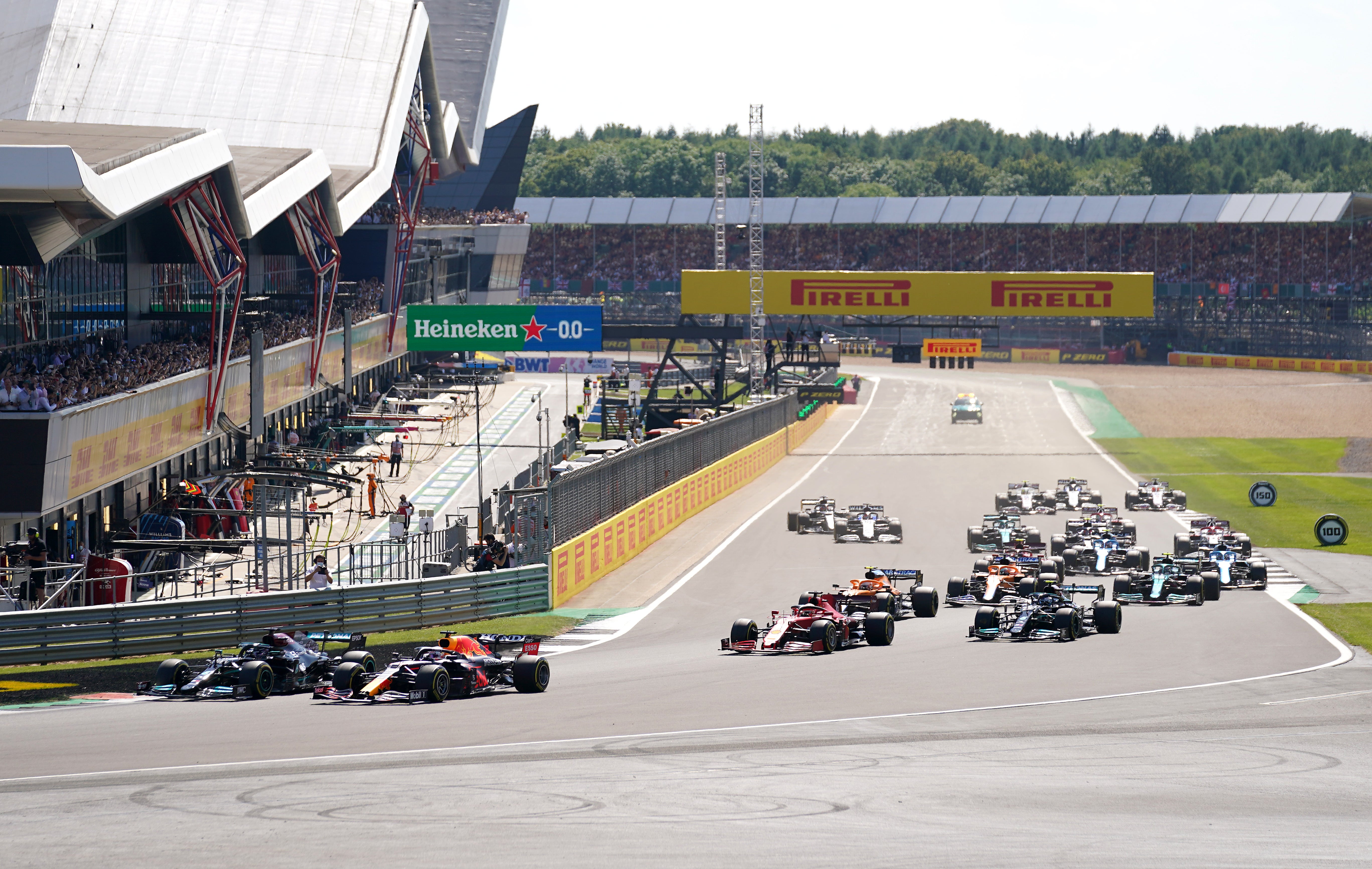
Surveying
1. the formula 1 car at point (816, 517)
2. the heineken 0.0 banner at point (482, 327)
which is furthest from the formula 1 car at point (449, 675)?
the heineken 0.0 banner at point (482, 327)

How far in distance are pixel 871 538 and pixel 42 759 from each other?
25571 mm

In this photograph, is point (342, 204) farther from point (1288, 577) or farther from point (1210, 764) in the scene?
point (1210, 764)

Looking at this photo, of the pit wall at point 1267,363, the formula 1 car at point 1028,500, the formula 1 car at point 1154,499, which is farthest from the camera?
the pit wall at point 1267,363

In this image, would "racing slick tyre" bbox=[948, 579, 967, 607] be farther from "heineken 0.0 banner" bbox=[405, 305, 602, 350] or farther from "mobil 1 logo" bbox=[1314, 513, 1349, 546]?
"heineken 0.0 banner" bbox=[405, 305, 602, 350]

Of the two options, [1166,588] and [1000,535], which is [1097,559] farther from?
[1000,535]

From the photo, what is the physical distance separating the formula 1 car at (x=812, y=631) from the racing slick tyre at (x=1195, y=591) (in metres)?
7.74

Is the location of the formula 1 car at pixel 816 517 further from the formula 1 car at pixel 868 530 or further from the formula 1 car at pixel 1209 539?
the formula 1 car at pixel 1209 539

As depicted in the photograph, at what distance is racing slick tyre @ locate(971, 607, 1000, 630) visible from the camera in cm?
2481

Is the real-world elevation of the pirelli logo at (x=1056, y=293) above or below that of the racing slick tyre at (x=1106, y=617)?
above

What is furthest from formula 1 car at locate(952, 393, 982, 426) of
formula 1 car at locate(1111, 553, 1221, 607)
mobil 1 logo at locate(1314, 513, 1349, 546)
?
formula 1 car at locate(1111, 553, 1221, 607)

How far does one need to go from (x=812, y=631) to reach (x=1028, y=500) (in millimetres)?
22293

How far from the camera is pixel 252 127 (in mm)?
61344

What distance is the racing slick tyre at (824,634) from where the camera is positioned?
23.6 m

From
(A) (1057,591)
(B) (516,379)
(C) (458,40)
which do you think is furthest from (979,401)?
(A) (1057,591)
